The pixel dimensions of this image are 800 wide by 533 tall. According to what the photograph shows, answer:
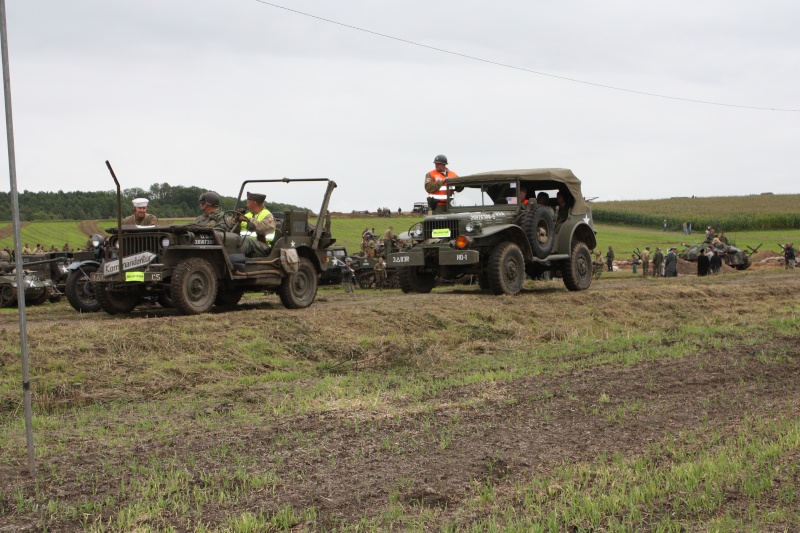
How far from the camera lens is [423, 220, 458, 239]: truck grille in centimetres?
1742

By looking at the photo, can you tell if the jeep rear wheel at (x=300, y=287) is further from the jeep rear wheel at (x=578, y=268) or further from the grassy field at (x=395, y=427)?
the jeep rear wheel at (x=578, y=268)

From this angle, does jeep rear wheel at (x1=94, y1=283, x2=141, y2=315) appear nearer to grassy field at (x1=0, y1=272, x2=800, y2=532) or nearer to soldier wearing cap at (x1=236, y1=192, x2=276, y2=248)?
grassy field at (x1=0, y1=272, x2=800, y2=532)

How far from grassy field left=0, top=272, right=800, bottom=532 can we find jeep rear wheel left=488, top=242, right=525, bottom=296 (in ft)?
11.8

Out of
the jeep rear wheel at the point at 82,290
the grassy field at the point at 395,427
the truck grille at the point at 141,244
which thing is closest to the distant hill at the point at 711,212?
the jeep rear wheel at the point at 82,290

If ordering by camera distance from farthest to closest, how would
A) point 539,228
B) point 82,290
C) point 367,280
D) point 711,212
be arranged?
1. point 711,212
2. point 367,280
3. point 539,228
4. point 82,290

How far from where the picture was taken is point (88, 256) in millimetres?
17266

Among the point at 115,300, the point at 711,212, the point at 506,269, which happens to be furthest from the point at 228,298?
the point at 711,212

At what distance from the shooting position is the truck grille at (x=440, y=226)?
57.2ft

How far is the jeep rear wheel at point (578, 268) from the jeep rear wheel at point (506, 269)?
167cm

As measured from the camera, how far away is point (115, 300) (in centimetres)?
1386

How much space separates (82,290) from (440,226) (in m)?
6.42

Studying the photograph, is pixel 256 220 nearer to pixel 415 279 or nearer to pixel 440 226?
pixel 440 226

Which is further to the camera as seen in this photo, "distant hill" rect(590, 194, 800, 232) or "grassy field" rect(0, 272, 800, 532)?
"distant hill" rect(590, 194, 800, 232)

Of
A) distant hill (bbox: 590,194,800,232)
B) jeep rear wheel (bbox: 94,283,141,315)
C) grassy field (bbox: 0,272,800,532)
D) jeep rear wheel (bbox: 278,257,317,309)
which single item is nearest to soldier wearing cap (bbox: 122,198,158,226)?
jeep rear wheel (bbox: 94,283,141,315)
